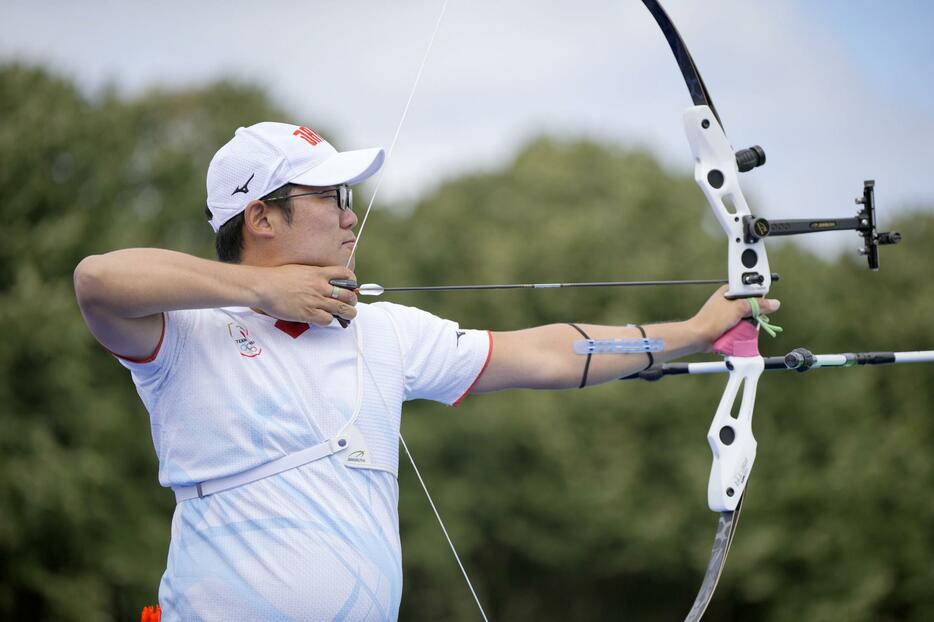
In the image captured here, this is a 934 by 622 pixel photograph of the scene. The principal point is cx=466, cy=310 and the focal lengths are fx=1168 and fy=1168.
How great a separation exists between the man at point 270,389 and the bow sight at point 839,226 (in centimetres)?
103

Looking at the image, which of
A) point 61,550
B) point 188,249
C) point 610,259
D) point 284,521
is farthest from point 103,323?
point 610,259

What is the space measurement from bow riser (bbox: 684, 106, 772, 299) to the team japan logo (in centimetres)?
131

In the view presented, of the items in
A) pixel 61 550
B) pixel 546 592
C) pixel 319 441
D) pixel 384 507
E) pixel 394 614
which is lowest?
pixel 546 592

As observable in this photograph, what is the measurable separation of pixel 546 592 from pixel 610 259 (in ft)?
23.0

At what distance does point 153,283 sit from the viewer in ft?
8.28

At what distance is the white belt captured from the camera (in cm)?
262

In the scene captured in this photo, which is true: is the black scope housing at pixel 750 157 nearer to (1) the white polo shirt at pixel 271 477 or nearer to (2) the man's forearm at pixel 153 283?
(1) the white polo shirt at pixel 271 477

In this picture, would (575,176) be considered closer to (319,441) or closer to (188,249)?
(188,249)

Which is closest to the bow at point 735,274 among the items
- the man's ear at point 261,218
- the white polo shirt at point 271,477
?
the man's ear at point 261,218

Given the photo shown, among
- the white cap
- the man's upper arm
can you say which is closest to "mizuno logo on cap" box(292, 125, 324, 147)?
the white cap

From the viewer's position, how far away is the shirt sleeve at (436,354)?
9.59ft

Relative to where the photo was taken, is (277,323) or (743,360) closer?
(277,323)

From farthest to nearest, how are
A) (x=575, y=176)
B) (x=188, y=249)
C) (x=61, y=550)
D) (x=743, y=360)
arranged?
1. (x=575, y=176)
2. (x=188, y=249)
3. (x=61, y=550)
4. (x=743, y=360)

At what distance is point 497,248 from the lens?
23312 millimetres
